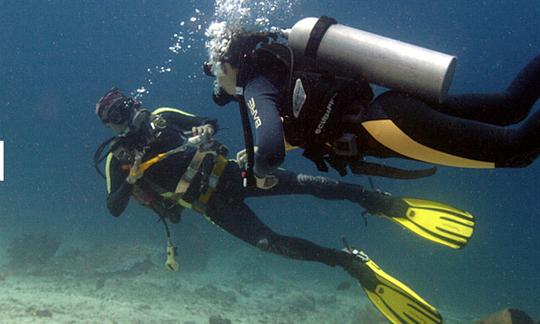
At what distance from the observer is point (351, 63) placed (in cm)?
299

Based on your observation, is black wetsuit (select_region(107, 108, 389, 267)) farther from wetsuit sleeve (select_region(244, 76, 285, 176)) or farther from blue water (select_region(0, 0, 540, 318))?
blue water (select_region(0, 0, 540, 318))

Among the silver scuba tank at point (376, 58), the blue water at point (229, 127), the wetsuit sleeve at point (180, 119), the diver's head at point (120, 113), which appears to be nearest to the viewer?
the silver scuba tank at point (376, 58)

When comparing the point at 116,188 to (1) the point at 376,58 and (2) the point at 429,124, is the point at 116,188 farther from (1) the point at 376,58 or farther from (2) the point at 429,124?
(2) the point at 429,124

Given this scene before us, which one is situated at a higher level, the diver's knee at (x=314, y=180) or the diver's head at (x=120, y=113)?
the diver's head at (x=120, y=113)

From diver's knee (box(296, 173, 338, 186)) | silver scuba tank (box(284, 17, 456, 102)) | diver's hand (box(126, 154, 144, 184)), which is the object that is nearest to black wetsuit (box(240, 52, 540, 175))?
silver scuba tank (box(284, 17, 456, 102))

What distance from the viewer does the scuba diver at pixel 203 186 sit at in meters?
5.35

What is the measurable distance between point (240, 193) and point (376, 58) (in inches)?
157

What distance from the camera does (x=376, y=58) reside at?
2.89 metres

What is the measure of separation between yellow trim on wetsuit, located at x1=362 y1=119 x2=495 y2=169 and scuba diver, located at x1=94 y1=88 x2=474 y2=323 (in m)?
2.19

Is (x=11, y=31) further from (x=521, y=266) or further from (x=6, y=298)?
(x=521, y=266)

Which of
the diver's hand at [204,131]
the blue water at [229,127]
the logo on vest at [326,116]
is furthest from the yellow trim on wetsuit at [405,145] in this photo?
the blue water at [229,127]

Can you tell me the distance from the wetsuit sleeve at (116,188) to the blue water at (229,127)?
16.4m

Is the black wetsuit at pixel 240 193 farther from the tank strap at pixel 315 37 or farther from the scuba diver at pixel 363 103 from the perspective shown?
the tank strap at pixel 315 37

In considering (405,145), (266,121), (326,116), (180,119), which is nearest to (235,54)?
(266,121)
